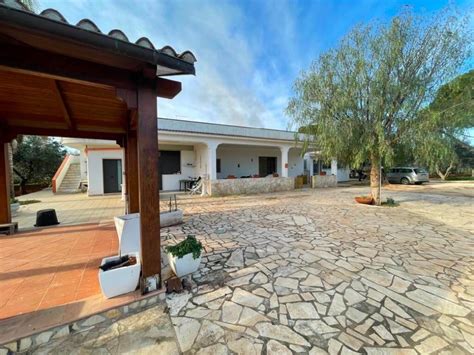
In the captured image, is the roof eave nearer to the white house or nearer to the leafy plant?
the leafy plant

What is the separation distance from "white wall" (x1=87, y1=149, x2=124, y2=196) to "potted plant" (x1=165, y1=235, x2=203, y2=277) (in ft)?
39.0

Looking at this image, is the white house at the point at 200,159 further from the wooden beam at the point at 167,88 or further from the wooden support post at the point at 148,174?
the wooden support post at the point at 148,174

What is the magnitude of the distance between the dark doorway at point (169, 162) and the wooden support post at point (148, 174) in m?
11.4

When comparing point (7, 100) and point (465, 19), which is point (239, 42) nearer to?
point (465, 19)

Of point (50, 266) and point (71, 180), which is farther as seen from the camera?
point (71, 180)

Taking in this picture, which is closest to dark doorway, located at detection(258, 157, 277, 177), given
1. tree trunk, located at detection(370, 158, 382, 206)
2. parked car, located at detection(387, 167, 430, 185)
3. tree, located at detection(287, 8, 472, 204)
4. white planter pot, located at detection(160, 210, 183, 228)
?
tree, located at detection(287, 8, 472, 204)

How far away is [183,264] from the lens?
2855 millimetres

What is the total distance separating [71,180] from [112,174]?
4.62m

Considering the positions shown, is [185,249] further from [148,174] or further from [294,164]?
[294,164]

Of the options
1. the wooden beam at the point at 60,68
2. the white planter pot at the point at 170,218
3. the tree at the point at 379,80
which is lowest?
the white planter pot at the point at 170,218

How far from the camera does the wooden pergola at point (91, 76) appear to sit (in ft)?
5.19

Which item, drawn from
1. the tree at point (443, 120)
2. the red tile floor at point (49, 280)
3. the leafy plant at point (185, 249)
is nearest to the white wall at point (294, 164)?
the tree at point (443, 120)

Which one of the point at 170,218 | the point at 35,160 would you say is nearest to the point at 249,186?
the point at 170,218

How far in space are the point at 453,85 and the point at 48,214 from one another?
12.4m
